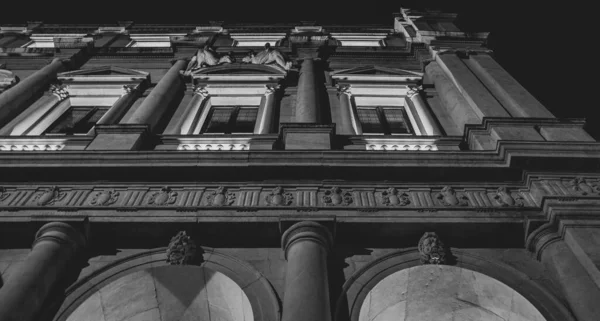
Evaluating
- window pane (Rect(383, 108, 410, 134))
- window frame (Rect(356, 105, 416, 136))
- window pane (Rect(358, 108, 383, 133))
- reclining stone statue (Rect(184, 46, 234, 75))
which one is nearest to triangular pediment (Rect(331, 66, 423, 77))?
window frame (Rect(356, 105, 416, 136))

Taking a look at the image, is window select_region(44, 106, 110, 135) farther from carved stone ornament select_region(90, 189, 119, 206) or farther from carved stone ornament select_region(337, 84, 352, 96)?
carved stone ornament select_region(337, 84, 352, 96)

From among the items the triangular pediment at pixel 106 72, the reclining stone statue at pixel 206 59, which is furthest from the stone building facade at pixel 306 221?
the reclining stone statue at pixel 206 59

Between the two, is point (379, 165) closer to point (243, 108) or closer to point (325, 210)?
point (325, 210)

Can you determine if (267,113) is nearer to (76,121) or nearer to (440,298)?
(76,121)

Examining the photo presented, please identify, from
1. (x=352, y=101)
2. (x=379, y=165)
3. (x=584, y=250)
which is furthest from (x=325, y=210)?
(x=352, y=101)

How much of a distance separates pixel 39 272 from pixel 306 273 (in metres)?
4.54

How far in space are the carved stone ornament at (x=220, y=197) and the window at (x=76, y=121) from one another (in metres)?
7.17

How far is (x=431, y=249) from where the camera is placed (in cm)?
962

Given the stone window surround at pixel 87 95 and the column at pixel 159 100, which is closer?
the column at pixel 159 100

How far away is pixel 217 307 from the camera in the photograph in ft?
32.3

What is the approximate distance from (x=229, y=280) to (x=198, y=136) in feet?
17.3

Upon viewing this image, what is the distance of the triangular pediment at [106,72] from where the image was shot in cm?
1830

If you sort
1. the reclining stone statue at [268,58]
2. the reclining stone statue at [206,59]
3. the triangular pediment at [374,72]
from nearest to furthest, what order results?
the triangular pediment at [374,72], the reclining stone statue at [206,59], the reclining stone statue at [268,58]

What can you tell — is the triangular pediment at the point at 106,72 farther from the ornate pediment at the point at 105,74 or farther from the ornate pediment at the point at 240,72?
the ornate pediment at the point at 240,72
